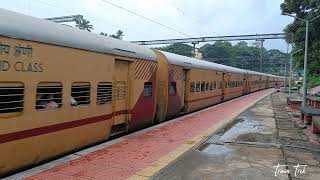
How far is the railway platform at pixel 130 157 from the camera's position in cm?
759

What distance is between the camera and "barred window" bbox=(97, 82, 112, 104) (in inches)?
404

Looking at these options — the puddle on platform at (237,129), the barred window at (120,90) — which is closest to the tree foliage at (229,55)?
the puddle on platform at (237,129)

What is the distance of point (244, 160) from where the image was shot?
9289 millimetres

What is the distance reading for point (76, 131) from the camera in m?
9.20

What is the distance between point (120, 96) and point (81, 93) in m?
2.29

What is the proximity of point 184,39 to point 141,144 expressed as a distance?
50032 millimetres

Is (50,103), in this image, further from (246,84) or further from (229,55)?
(229,55)

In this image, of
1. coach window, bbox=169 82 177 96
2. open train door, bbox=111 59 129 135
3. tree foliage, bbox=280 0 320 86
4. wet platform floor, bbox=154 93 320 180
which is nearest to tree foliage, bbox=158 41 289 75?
tree foliage, bbox=280 0 320 86

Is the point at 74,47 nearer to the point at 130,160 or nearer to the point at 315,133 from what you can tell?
the point at 130,160

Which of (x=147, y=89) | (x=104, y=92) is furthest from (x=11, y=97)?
(x=147, y=89)

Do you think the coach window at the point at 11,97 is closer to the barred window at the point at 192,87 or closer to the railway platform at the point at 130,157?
the railway platform at the point at 130,157

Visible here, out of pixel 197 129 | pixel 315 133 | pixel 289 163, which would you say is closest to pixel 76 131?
pixel 289 163

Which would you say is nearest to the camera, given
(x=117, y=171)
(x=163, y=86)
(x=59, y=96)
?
(x=117, y=171)

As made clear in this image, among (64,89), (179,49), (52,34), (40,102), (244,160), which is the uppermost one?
(179,49)
